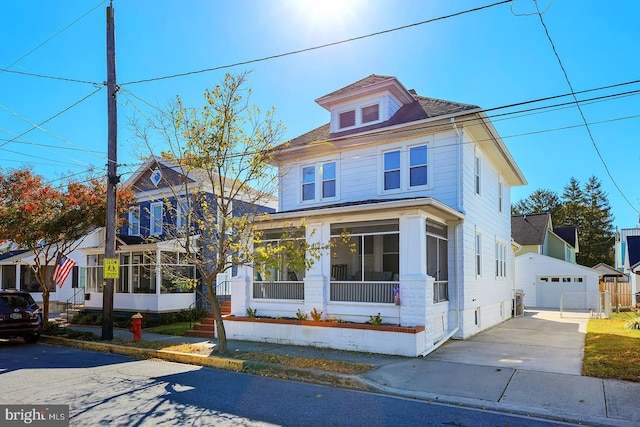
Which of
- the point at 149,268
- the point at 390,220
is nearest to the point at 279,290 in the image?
the point at 390,220

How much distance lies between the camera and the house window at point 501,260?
19.5 meters

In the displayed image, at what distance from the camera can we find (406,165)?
47.8 feet

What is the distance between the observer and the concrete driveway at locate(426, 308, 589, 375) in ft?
32.1

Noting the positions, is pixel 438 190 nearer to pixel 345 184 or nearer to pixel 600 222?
pixel 345 184

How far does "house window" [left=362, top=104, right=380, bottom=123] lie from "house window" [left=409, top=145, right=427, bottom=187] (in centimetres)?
201

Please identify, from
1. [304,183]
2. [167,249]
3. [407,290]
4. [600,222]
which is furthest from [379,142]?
[600,222]

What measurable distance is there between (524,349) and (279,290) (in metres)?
6.96

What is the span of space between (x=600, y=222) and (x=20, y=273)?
60730 millimetres

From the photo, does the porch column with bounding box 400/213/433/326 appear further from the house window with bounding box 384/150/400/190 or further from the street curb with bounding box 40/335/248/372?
the street curb with bounding box 40/335/248/372

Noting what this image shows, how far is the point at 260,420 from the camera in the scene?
6176mm

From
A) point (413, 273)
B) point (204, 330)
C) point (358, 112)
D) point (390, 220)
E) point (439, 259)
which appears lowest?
point (204, 330)

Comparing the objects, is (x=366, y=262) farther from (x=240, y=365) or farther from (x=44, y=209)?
(x=44, y=209)

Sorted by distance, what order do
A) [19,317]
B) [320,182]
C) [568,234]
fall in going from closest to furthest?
1. [19,317]
2. [320,182]
3. [568,234]

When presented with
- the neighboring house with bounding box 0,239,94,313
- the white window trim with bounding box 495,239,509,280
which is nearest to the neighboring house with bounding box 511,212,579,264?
the white window trim with bounding box 495,239,509,280
